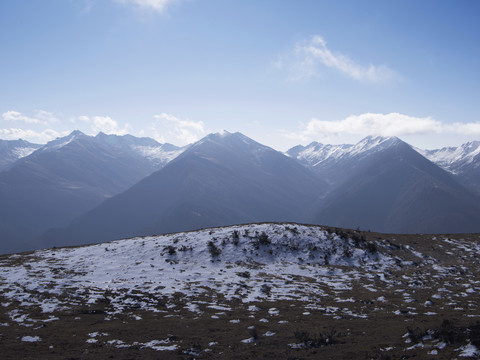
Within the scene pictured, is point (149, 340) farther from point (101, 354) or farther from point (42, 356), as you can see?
point (42, 356)

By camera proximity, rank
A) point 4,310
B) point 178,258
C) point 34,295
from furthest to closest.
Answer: point 178,258, point 34,295, point 4,310

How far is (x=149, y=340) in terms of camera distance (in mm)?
17266

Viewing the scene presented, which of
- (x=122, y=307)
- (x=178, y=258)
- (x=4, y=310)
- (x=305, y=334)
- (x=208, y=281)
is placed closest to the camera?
(x=305, y=334)

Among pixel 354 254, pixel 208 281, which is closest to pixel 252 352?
pixel 208 281

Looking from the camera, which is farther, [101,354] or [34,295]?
[34,295]

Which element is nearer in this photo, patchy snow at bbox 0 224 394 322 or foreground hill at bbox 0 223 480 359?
foreground hill at bbox 0 223 480 359

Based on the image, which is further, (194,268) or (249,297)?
(194,268)

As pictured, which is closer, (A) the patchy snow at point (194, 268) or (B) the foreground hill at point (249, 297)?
(B) the foreground hill at point (249, 297)

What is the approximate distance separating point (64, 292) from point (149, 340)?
43.6 ft

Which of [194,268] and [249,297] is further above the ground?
[194,268]

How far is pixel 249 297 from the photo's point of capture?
1038 inches

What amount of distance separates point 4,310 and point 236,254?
24.7 m

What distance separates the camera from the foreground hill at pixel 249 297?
15773 millimetres

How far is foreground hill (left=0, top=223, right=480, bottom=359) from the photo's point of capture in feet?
51.8
